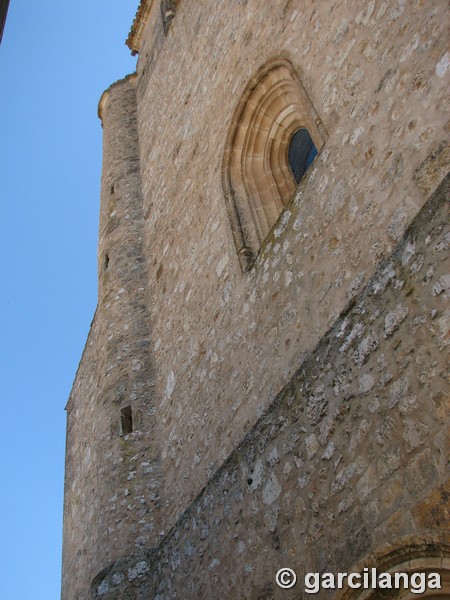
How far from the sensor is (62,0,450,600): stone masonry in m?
3.30

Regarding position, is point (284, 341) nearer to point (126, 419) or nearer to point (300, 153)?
point (300, 153)

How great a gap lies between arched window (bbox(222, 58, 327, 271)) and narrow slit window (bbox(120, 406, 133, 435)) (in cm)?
244

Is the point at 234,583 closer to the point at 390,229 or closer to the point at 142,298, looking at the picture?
the point at 390,229

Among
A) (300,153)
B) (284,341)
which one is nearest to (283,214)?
(284,341)

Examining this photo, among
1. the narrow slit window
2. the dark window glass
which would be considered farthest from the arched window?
the narrow slit window

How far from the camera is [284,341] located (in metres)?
4.64

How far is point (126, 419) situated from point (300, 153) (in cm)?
335

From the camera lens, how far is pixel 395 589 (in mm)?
3051

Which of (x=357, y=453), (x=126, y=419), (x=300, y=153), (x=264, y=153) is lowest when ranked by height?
(x=357, y=453)

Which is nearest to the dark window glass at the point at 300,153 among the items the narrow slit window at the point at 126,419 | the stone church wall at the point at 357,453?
the stone church wall at the point at 357,453

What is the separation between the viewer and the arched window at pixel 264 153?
597cm

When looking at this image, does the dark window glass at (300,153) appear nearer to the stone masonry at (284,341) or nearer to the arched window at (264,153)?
the arched window at (264,153)

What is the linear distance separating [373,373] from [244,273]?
85.6 inches

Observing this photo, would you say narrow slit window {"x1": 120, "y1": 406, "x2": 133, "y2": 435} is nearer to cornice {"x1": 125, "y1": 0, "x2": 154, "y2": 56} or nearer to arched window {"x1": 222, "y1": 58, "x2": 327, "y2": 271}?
arched window {"x1": 222, "y1": 58, "x2": 327, "y2": 271}
